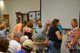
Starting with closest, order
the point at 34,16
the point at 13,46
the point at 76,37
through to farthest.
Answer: the point at 13,46 → the point at 76,37 → the point at 34,16

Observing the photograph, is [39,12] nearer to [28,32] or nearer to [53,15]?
[53,15]

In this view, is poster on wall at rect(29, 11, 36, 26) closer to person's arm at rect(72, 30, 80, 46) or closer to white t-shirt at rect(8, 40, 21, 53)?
person's arm at rect(72, 30, 80, 46)

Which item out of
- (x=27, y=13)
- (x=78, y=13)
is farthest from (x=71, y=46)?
(x=27, y=13)

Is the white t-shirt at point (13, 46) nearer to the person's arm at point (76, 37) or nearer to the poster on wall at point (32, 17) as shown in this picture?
the person's arm at point (76, 37)

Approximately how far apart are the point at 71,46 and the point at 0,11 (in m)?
7.47

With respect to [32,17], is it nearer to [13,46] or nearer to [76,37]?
[76,37]

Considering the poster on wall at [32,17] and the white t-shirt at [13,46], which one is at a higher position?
the poster on wall at [32,17]

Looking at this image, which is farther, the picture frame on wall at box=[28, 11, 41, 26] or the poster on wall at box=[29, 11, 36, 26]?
the poster on wall at box=[29, 11, 36, 26]

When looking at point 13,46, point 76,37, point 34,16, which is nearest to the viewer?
point 13,46

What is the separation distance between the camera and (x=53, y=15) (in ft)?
25.4

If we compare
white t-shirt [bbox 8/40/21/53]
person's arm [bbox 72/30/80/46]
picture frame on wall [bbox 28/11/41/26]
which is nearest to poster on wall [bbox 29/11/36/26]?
picture frame on wall [bbox 28/11/41/26]

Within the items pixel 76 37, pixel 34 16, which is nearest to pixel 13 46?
pixel 76 37

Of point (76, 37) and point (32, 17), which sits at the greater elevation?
point (32, 17)

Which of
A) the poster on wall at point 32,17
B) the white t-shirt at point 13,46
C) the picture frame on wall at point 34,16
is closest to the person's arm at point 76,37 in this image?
the white t-shirt at point 13,46
